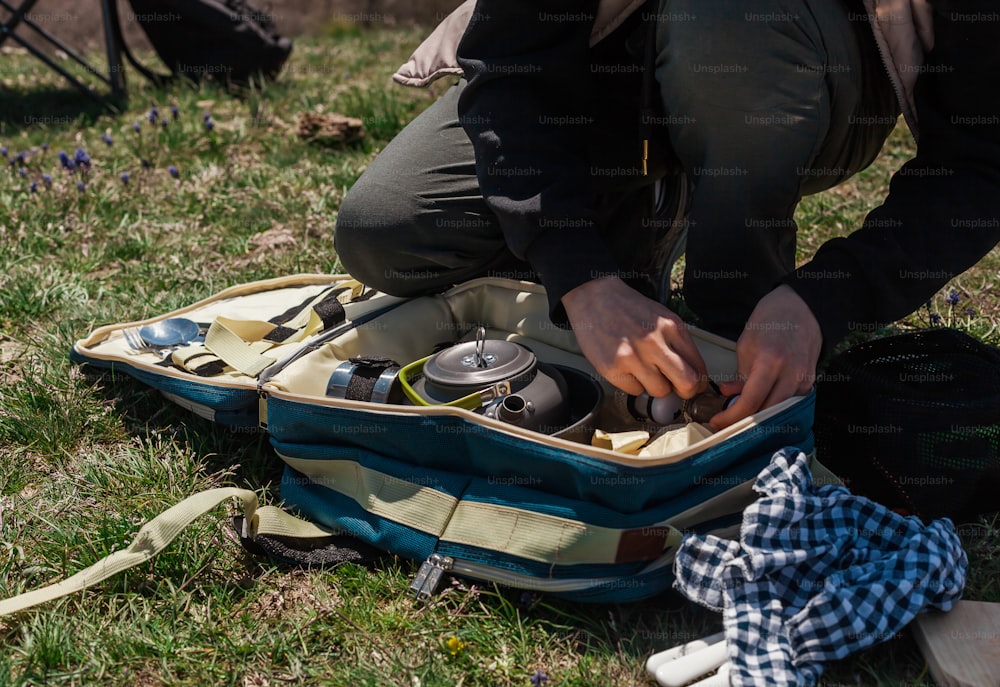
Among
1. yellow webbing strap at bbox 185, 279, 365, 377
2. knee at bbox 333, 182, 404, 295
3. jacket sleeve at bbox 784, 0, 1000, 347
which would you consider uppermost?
jacket sleeve at bbox 784, 0, 1000, 347

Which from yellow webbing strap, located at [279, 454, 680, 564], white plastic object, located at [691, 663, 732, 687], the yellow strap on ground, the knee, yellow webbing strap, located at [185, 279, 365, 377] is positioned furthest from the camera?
the knee

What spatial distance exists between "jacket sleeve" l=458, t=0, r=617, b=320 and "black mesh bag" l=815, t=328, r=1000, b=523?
56 centimetres

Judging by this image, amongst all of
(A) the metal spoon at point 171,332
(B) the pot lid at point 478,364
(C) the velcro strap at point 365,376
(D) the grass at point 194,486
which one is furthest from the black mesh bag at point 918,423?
(A) the metal spoon at point 171,332

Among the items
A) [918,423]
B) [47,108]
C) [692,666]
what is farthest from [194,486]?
[47,108]

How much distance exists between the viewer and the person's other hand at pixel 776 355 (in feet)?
5.18

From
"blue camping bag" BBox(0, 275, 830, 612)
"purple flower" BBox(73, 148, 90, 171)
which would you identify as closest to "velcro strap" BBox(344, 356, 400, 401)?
"blue camping bag" BBox(0, 275, 830, 612)

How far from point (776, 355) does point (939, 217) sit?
0.41m

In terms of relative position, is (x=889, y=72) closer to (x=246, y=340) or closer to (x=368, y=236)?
(x=368, y=236)

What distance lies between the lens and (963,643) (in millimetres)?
1446

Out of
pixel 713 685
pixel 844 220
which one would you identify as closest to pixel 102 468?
pixel 713 685

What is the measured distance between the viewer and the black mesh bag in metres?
1.69

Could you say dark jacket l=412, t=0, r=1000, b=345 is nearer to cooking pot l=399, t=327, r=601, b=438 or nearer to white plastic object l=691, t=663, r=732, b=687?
cooking pot l=399, t=327, r=601, b=438

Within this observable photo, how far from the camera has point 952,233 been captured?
166 centimetres

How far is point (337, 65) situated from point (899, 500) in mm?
4687
